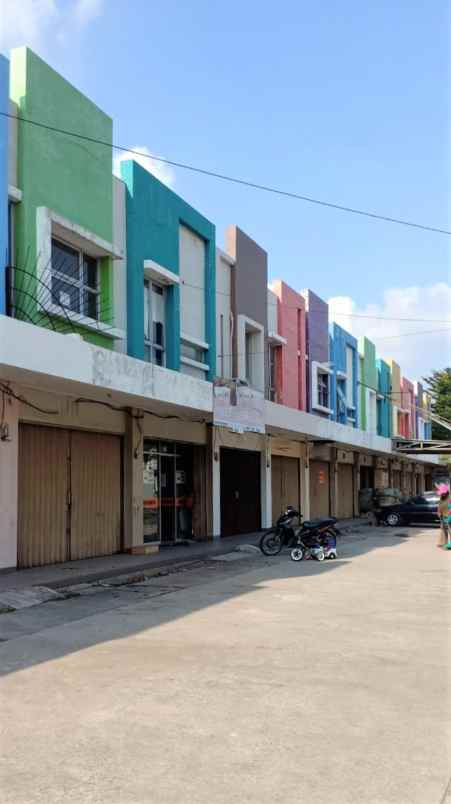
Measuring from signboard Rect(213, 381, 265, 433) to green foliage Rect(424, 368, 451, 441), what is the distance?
177 feet

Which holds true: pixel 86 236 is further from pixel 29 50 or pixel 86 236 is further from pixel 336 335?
pixel 336 335

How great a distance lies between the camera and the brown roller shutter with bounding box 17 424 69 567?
44.7 ft

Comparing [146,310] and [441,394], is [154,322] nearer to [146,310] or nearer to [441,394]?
[146,310]

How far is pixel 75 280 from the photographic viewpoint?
14.8 m

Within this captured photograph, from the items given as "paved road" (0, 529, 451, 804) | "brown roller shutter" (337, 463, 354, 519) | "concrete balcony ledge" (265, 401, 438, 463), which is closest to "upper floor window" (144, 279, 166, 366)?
"concrete balcony ledge" (265, 401, 438, 463)

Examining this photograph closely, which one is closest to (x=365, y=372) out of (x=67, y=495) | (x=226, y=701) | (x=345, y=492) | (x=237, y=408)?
(x=345, y=492)

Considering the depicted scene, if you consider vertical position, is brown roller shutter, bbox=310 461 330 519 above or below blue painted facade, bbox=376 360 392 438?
below

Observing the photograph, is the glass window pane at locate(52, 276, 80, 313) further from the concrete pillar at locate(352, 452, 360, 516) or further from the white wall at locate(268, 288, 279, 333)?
the concrete pillar at locate(352, 452, 360, 516)

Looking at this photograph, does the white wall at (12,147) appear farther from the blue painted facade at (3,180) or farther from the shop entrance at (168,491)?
the shop entrance at (168,491)

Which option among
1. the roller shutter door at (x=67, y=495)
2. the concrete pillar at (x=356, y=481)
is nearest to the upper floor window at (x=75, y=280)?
the roller shutter door at (x=67, y=495)

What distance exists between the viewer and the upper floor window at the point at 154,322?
17.6m

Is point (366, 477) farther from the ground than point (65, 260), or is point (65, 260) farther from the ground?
point (65, 260)

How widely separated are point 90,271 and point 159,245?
9.30 feet

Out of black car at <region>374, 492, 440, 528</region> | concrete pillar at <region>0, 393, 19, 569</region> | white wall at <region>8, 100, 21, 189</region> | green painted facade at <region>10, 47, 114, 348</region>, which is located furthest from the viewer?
black car at <region>374, 492, 440, 528</region>
